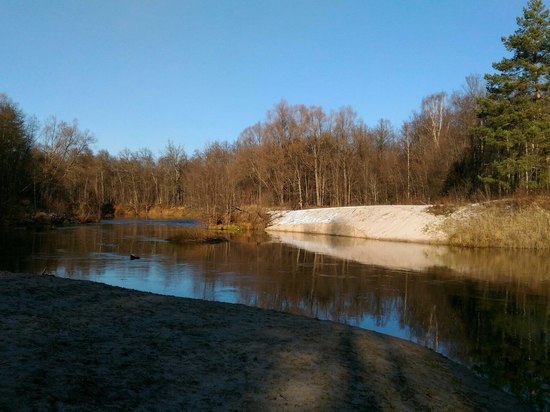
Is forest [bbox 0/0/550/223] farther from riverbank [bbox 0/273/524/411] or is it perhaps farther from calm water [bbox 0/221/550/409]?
riverbank [bbox 0/273/524/411]

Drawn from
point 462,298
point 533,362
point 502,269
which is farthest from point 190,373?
point 502,269

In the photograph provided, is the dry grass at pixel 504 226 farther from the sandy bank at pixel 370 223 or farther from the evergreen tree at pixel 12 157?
the evergreen tree at pixel 12 157

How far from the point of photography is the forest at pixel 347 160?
103 feet

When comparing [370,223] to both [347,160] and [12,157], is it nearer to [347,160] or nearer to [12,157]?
[347,160]

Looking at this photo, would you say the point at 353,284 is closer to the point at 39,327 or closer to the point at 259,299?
the point at 259,299

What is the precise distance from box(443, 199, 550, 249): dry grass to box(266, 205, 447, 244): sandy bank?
1.66 metres

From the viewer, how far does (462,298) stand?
47.3ft

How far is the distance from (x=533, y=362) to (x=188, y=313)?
6.79m

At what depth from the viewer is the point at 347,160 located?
207 ft

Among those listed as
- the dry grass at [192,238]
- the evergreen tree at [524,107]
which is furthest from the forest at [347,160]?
the dry grass at [192,238]

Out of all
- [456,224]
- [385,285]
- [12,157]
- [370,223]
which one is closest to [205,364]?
[385,285]

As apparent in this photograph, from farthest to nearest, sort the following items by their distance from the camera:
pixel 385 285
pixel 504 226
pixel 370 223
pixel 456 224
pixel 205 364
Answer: pixel 370 223 < pixel 456 224 < pixel 504 226 < pixel 385 285 < pixel 205 364

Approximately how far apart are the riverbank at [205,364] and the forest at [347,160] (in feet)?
87.1

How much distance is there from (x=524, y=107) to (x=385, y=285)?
836 inches
